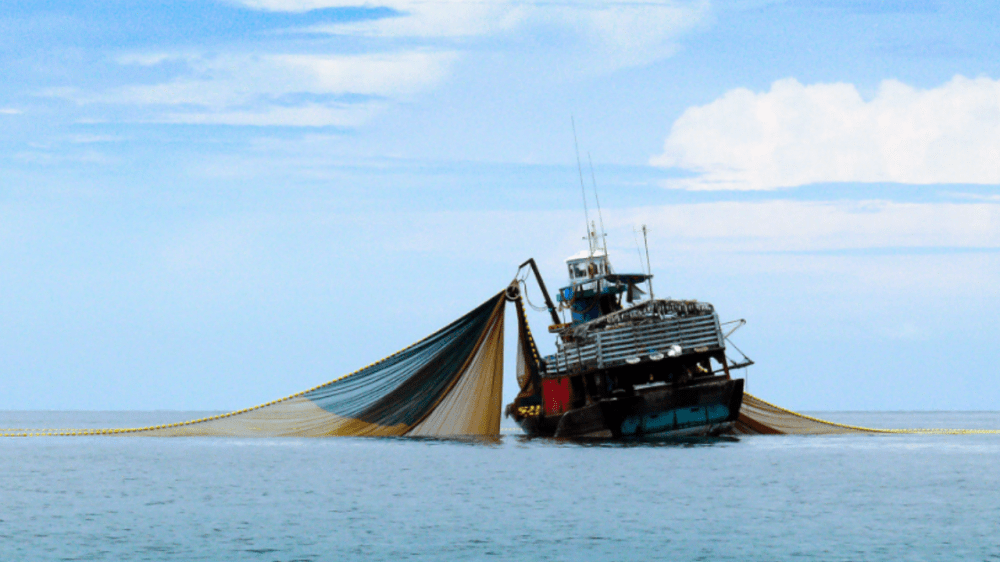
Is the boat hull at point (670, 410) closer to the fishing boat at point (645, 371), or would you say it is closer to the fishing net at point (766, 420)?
the fishing boat at point (645, 371)

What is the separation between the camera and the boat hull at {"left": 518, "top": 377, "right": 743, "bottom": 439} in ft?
157

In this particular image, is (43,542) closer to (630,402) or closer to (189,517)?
(189,517)

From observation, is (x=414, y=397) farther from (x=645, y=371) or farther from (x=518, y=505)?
(x=518, y=505)

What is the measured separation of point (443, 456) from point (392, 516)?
845 inches

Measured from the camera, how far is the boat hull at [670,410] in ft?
157

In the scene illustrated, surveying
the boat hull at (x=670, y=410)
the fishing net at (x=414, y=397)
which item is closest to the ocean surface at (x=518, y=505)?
the boat hull at (x=670, y=410)

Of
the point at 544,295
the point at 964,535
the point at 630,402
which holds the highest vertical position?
the point at 544,295

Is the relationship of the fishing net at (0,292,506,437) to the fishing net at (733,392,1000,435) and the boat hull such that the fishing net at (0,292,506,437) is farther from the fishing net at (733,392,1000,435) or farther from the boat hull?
the fishing net at (733,392,1000,435)

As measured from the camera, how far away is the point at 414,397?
50.1 m

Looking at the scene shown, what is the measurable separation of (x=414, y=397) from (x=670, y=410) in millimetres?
13277

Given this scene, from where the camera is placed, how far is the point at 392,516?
3122cm

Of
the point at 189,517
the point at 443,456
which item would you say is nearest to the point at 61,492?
the point at 189,517

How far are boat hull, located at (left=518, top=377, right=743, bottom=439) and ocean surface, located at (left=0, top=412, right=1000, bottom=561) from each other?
127 centimetres

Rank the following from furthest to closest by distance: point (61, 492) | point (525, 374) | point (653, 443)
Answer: point (525, 374) → point (653, 443) → point (61, 492)
